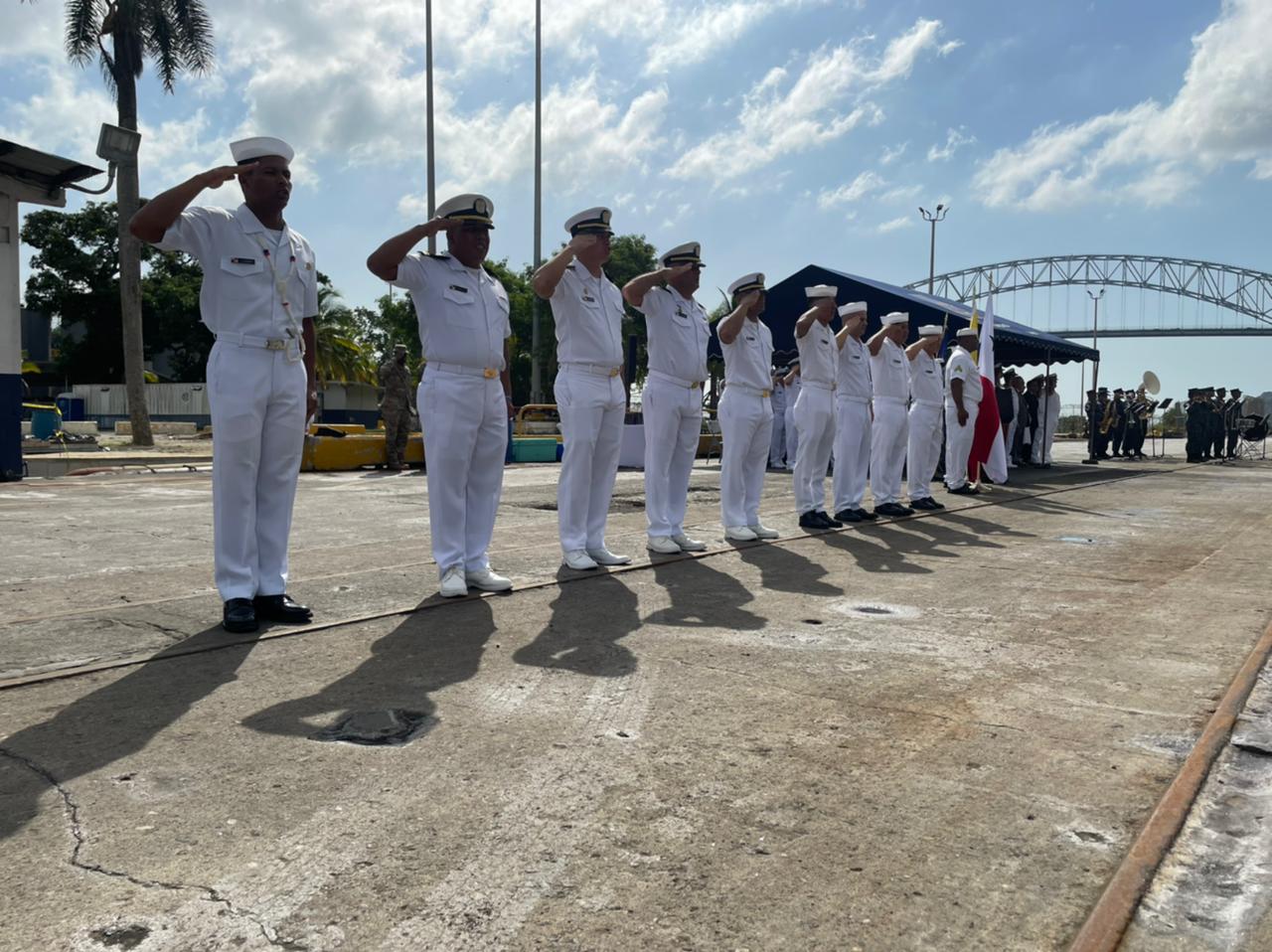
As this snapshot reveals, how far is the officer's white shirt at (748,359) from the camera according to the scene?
714 cm

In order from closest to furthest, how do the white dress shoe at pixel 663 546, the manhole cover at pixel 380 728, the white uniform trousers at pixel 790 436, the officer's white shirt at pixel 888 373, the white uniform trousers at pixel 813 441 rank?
the manhole cover at pixel 380 728, the white dress shoe at pixel 663 546, the white uniform trousers at pixel 813 441, the officer's white shirt at pixel 888 373, the white uniform trousers at pixel 790 436

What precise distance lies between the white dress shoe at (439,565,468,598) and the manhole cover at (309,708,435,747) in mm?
1795

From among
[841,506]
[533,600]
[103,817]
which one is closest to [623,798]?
[103,817]

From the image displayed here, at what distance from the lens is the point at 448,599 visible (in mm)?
4730

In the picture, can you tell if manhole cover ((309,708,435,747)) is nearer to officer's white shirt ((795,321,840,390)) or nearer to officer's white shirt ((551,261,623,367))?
officer's white shirt ((551,261,623,367))

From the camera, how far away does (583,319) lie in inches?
225

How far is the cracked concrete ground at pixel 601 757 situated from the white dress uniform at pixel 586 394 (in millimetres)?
499

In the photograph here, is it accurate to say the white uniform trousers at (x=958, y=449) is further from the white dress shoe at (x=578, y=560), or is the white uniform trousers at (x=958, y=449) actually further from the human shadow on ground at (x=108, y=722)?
the human shadow on ground at (x=108, y=722)

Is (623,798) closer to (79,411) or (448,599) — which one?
(448,599)

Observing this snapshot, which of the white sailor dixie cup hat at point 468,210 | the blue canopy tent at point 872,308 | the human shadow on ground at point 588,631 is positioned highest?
the blue canopy tent at point 872,308

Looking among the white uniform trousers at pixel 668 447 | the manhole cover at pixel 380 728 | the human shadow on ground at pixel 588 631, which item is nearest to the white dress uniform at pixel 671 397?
the white uniform trousers at pixel 668 447

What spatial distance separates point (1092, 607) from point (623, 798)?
322 cm

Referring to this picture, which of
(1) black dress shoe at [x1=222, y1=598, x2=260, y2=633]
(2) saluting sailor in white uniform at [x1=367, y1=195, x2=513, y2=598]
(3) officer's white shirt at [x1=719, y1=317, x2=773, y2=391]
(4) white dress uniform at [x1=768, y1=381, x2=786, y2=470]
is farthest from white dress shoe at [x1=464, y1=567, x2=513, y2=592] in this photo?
(4) white dress uniform at [x1=768, y1=381, x2=786, y2=470]

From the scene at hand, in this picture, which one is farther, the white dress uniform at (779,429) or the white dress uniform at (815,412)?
the white dress uniform at (779,429)
